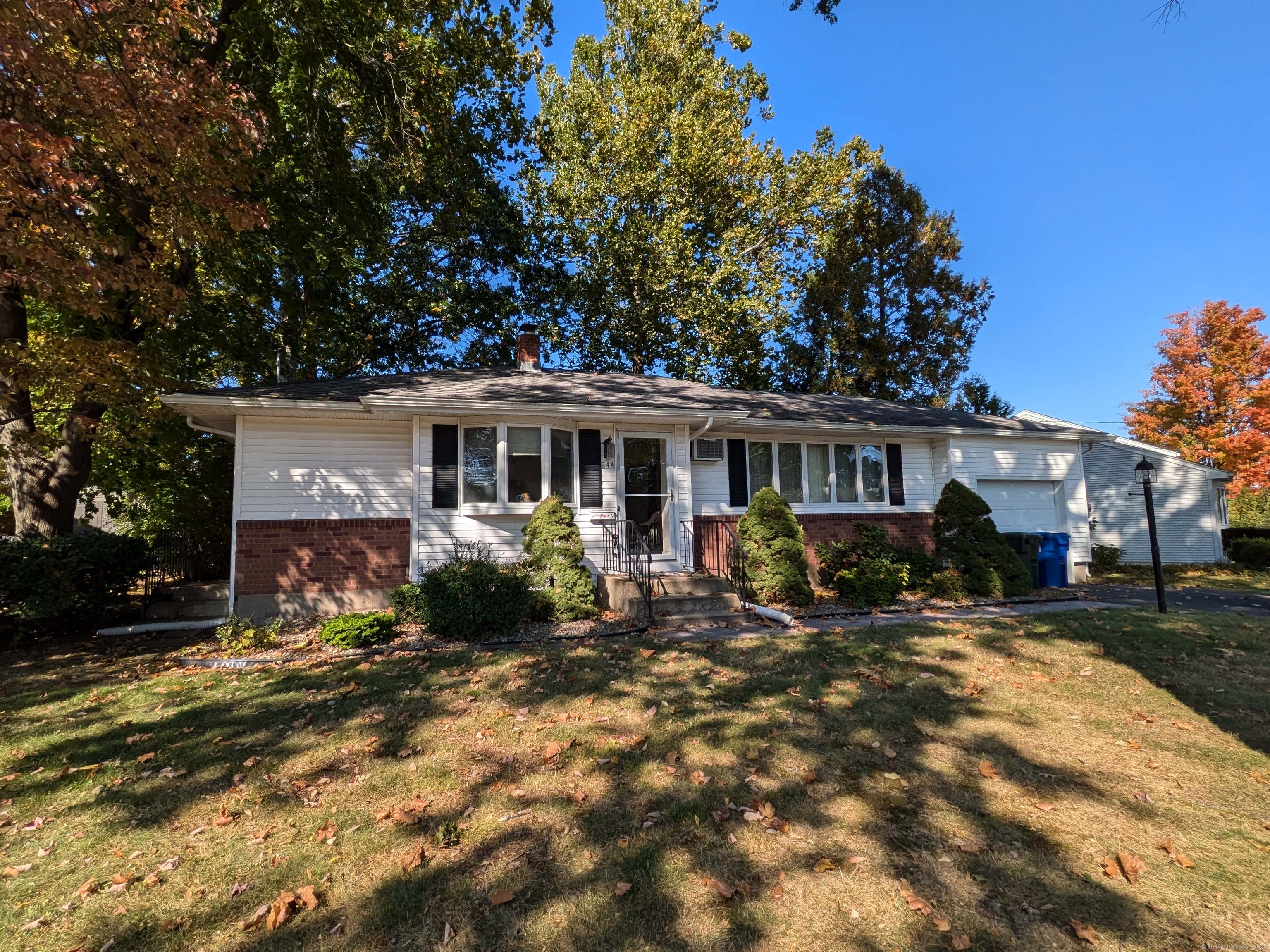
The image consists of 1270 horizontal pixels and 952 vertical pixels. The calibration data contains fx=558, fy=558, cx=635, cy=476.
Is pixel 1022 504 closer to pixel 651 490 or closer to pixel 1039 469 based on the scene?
pixel 1039 469

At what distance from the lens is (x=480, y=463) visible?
9.38 m

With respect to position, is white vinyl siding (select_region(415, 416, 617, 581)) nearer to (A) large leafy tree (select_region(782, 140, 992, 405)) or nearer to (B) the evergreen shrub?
(B) the evergreen shrub

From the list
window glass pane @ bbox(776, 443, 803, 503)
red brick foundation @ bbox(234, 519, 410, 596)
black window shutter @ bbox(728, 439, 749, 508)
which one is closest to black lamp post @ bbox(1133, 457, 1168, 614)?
window glass pane @ bbox(776, 443, 803, 503)

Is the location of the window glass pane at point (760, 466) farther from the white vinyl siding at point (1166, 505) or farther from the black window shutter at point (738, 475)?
the white vinyl siding at point (1166, 505)

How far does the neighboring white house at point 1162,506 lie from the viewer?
1641cm

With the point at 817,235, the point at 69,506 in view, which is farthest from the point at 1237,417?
the point at 69,506

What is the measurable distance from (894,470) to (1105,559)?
25.3 feet

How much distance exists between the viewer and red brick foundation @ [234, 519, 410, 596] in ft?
28.8

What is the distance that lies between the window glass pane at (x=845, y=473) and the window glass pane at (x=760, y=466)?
1.59 meters

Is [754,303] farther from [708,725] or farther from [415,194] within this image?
[708,725]

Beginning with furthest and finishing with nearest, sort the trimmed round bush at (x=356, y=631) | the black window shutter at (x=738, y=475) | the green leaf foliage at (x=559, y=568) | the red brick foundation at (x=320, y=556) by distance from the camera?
1. the black window shutter at (x=738, y=475)
2. the red brick foundation at (x=320, y=556)
3. the green leaf foliage at (x=559, y=568)
4. the trimmed round bush at (x=356, y=631)

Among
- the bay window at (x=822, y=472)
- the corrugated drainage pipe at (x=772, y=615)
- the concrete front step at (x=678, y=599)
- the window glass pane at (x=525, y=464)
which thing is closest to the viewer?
the corrugated drainage pipe at (x=772, y=615)

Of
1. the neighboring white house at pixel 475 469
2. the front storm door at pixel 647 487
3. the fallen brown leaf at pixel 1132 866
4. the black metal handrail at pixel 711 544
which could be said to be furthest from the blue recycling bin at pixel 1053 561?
the fallen brown leaf at pixel 1132 866

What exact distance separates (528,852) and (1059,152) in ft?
47.5
